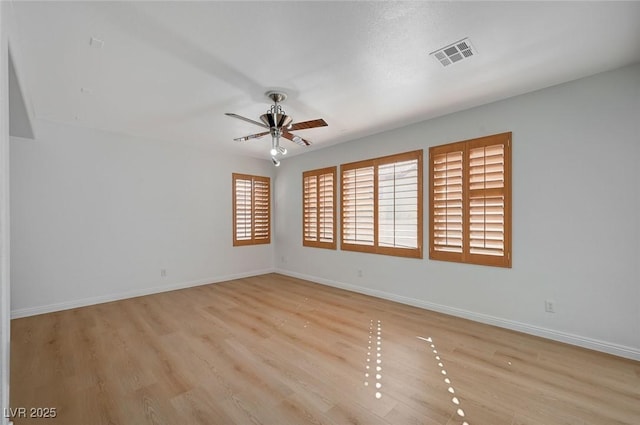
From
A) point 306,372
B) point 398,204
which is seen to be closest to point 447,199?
point 398,204

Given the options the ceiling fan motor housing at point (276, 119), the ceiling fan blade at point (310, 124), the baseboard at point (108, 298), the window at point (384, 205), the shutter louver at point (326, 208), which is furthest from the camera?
the shutter louver at point (326, 208)

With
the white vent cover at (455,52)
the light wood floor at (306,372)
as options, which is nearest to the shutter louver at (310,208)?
the light wood floor at (306,372)

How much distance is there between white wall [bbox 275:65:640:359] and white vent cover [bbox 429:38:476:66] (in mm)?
1356

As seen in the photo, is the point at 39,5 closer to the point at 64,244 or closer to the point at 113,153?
the point at 113,153

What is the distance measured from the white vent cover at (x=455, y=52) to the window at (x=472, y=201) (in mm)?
1396

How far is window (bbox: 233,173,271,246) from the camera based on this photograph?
6.07 m

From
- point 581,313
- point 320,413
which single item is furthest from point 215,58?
point 581,313

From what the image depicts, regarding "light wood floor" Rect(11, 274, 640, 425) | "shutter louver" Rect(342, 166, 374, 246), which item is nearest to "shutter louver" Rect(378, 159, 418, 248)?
"shutter louver" Rect(342, 166, 374, 246)

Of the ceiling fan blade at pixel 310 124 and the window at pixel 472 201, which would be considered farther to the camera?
the window at pixel 472 201

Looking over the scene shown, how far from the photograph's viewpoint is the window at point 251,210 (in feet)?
19.9

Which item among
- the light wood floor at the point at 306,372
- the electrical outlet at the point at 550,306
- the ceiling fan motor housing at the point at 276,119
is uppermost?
the ceiling fan motor housing at the point at 276,119

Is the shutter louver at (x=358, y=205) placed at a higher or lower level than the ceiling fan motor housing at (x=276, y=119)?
lower

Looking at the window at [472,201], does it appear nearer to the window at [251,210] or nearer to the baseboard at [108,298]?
the window at [251,210]

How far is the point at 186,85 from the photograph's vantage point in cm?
290
